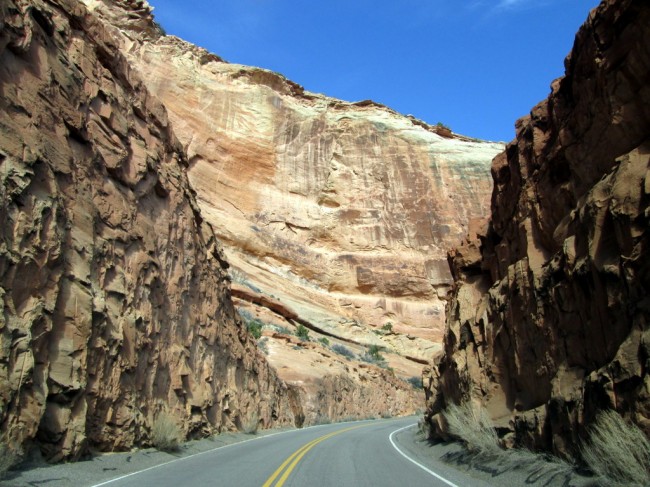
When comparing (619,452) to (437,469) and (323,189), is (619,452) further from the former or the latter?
(323,189)

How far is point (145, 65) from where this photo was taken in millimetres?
67312

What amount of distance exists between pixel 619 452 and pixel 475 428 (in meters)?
5.80

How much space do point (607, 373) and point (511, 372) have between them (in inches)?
206

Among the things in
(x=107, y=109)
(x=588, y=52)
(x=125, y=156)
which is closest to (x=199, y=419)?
(x=125, y=156)

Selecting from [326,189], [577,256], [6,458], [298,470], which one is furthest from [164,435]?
[326,189]

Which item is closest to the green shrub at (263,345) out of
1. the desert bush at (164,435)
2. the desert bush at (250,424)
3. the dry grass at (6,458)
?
the desert bush at (250,424)

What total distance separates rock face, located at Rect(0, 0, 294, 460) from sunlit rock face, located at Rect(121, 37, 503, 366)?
4049 centimetres

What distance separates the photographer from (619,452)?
6684 millimetres

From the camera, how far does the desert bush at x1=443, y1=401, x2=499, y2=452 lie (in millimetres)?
11562

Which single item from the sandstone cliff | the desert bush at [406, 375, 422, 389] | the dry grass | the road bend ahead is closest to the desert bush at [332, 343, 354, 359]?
the sandstone cliff

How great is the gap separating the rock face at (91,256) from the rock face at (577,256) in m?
8.27

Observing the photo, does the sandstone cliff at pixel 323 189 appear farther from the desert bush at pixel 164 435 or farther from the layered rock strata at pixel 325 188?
the desert bush at pixel 164 435

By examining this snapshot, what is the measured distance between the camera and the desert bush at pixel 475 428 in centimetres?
1156

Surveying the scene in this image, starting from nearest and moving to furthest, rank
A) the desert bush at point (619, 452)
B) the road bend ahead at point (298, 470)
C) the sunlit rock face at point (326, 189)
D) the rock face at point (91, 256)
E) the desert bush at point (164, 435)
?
the desert bush at point (619, 452), the road bend ahead at point (298, 470), the rock face at point (91, 256), the desert bush at point (164, 435), the sunlit rock face at point (326, 189)
